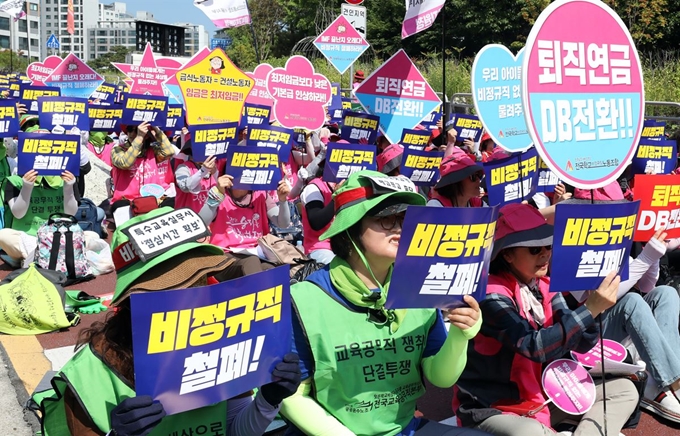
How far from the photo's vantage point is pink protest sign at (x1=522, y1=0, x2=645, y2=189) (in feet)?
9.73

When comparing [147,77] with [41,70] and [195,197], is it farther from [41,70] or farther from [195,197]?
[195,197]

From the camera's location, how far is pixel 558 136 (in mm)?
3018

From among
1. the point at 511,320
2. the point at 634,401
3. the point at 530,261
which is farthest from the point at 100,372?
the point at 634,401

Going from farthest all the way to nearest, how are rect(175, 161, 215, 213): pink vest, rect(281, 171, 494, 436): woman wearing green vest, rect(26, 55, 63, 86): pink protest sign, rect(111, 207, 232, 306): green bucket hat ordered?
rect(26, 55, 63, 86): pink protest sign, rect(175, 161, 215, 213): pink vest, rect(281, 171, 494, 436): woman wearing green vest, rect(111, 207, 232, 306): green bucket hat

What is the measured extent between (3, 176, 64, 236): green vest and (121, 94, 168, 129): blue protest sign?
2.11m

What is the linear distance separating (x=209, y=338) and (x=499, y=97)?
16.7 ft

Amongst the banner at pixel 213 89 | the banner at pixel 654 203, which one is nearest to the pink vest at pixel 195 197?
the banner at pixel 213 89

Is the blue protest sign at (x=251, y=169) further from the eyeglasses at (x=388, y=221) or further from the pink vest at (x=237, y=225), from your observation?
the eyeglasses at (x=388, y=221)

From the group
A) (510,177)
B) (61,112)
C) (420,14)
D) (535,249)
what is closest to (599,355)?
(535,249)

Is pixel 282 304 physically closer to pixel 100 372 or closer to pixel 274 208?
pixel 100 372

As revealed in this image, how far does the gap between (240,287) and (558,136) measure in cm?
152

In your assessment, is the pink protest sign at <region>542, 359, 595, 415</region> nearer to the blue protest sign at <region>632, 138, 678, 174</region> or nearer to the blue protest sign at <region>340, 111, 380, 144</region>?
the blue protest sign at <region>632, 138, 678, 174</region>

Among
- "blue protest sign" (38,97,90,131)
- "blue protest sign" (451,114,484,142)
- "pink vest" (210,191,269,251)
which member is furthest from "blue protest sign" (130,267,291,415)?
"blue protest sign" (451,114,484,142)

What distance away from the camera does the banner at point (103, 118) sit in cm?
1191
